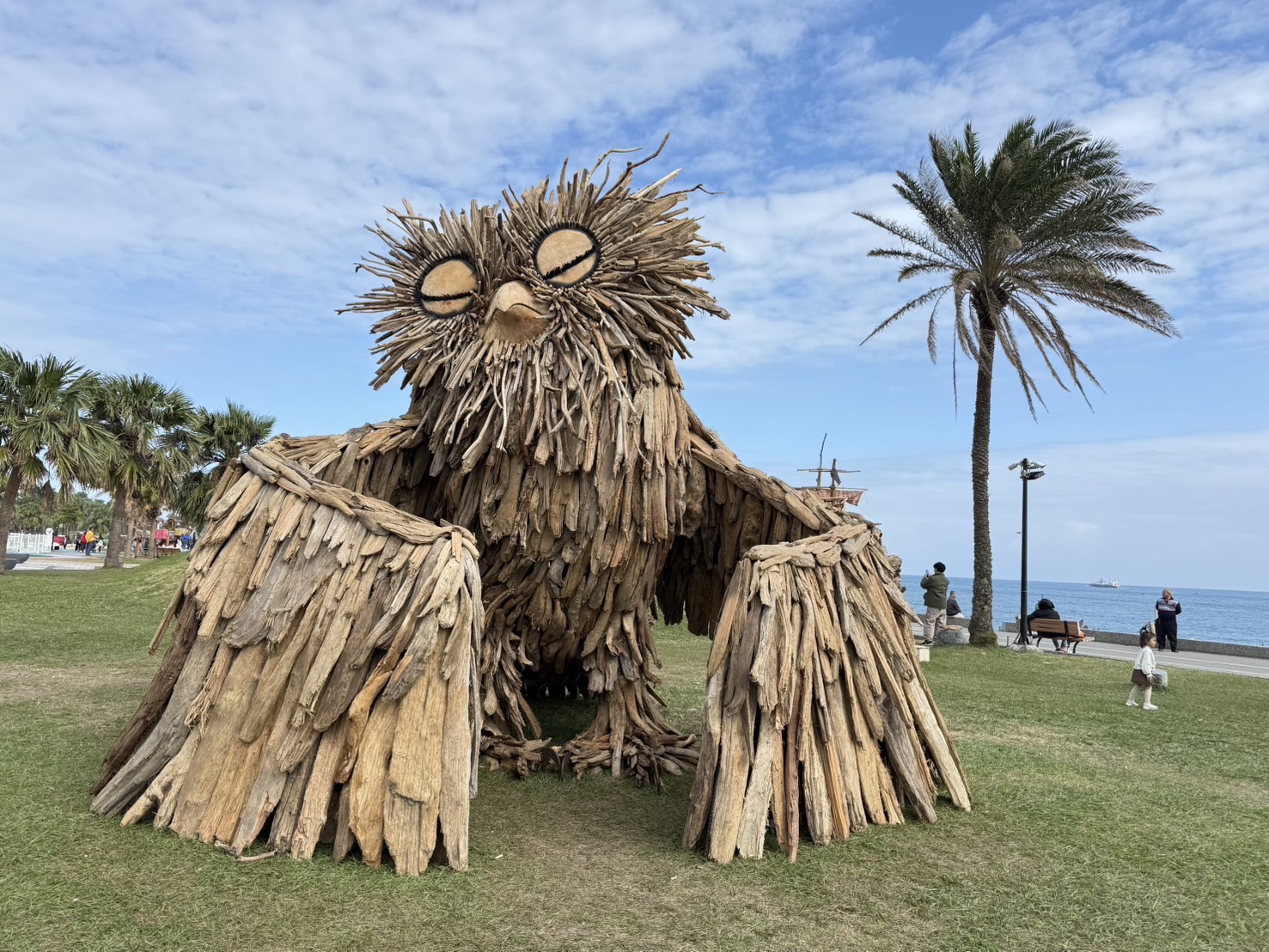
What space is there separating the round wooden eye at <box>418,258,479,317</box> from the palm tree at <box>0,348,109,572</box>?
15643 millimetres

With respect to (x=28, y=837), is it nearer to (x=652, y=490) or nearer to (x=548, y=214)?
(x=652, y=490)

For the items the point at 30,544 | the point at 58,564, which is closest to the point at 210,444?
the point at 58,564

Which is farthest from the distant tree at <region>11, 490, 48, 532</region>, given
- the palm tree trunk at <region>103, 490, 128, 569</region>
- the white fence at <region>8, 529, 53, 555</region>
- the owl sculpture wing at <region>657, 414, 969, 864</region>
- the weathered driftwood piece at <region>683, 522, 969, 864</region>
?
the weathered driftwood piece at <region>683, 522, 969, 864</region>

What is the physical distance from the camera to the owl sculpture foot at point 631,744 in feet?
15.7

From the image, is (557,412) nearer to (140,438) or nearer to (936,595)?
(936,595)

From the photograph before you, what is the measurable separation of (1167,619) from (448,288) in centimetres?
1484

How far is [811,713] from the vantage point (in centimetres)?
388

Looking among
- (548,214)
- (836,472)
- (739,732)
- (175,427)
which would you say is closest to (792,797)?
(739,732)

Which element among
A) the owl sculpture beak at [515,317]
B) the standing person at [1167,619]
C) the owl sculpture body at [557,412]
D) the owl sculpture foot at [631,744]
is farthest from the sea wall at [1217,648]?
the owl sculpture beak at [515,317]

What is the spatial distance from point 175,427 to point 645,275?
20.4 meters

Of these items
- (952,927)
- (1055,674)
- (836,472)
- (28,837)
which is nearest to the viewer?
(952,927)

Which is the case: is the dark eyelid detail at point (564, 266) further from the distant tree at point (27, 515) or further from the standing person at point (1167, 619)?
the distant tree at point (27, 515)

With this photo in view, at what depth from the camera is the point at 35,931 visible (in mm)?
2742

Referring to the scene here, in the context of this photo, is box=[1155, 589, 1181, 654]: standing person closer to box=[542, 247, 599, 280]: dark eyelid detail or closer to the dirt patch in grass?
box=[542, 247, 599, 280]: dark eyelid detail
